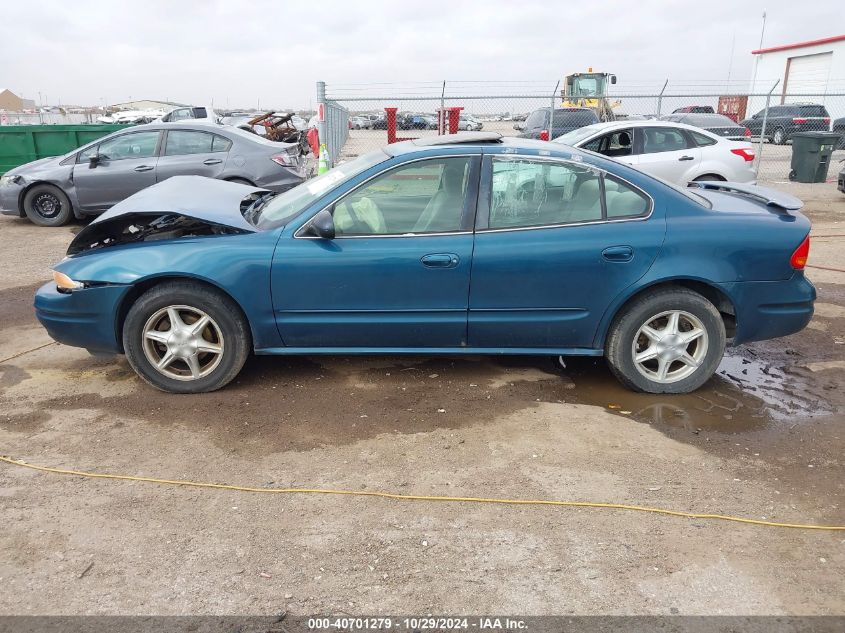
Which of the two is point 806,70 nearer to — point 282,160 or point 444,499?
point 282,160

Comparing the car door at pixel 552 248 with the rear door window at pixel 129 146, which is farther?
the rear door window at pixel 129 146

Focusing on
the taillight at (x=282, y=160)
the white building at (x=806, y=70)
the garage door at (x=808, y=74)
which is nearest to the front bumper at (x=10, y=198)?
the taillight at (x=282, y=160)

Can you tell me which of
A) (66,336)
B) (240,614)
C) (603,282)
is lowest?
(240,614)

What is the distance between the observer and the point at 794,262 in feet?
13.6

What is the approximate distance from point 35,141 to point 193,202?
11508mm

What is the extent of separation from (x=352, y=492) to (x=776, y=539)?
1.93m

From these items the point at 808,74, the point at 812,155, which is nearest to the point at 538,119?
the point at 812,155

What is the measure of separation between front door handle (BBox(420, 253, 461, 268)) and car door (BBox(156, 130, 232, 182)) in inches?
249

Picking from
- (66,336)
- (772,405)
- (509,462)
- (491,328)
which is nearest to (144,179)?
(66,336)

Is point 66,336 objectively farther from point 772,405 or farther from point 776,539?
point 772,405

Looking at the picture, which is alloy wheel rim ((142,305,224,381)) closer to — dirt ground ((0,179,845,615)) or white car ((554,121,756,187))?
dirt ground ((0,179,845,615))

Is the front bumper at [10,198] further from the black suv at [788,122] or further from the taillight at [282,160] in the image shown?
the black suv at [788,122]

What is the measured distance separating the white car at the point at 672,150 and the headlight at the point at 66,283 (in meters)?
7.63

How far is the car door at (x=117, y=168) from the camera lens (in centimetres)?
959
